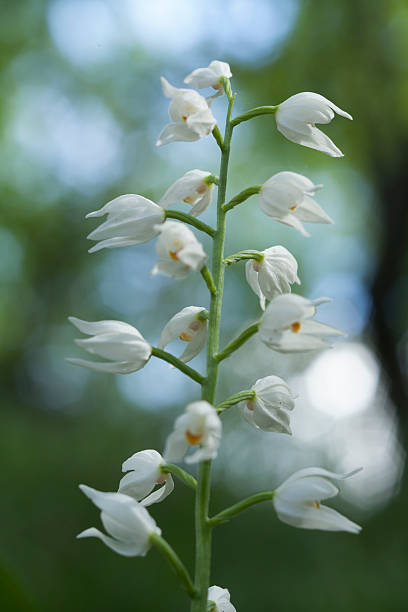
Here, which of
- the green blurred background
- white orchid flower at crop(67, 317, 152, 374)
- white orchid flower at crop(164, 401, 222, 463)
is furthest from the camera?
the green blurred background

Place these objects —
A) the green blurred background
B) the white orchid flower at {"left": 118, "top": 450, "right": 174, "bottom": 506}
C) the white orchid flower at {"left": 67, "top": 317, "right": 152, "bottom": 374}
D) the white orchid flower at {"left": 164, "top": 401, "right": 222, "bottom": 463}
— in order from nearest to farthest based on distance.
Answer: the white orchid flower at {"left": 164, "top": 401, "right": 222, "bottom": 463} → the white orchid flower at {"left": 67, "top": 317, "right": 152, "bottom": 374} → the white orchid flower at {"left": 118, "top": 450, "right": 174, "bottom": 506} → the green blurred background

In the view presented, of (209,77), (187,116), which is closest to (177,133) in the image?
(187,116)

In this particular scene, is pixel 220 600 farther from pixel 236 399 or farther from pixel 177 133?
pixel 177 133

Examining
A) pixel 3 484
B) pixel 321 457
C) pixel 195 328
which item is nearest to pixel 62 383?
pixel 3 484

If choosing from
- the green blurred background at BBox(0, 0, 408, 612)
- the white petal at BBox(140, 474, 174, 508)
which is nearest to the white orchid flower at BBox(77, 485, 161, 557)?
the white petal at BBox(140, 474, 174, 508)

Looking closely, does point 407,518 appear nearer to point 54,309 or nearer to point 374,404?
point 374,404

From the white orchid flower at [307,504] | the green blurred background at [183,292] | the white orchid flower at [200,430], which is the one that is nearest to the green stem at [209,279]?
the white orchid flower at [200,430]

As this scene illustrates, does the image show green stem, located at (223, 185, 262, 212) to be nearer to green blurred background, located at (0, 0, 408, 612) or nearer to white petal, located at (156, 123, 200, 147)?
white petal, located at (156, 123, 200, 147)
